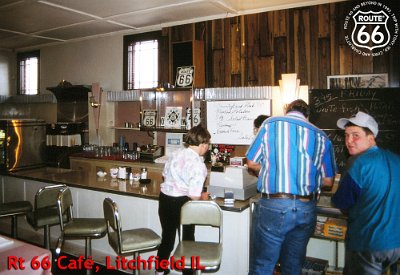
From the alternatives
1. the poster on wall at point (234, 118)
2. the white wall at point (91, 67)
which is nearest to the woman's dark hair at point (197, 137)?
the poster on wall at point (234, 118)

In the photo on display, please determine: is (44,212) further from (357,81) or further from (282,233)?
(357,81)

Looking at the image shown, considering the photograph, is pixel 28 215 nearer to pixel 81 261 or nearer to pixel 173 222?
pixel 81 261

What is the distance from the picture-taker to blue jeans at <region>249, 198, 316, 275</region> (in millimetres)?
2547

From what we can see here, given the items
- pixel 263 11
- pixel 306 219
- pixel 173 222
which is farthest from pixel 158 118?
pixel 306 219

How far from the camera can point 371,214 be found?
86.8 inches

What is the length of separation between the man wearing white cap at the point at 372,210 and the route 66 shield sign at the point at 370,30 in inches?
115

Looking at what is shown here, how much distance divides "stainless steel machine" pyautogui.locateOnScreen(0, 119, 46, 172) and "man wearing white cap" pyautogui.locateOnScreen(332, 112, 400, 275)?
19.1 ft

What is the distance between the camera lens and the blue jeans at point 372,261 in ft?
7.16

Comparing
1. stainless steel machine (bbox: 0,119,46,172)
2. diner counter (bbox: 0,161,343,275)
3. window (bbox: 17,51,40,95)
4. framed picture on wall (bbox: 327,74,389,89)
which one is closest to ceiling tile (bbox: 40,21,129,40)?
window (bbox: 17,51,40,95)

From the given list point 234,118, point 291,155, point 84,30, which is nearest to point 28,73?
point 84,30

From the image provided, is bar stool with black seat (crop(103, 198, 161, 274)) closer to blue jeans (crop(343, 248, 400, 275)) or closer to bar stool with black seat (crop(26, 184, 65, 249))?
bar stool with black seat (crop(26, 184, 65, 249))

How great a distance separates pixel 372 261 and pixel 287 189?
71 cm

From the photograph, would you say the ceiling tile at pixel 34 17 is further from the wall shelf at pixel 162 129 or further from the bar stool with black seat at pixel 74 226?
the bar stool with black seat at pixel 74 226

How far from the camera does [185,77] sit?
575cm
